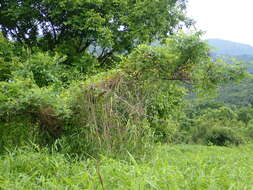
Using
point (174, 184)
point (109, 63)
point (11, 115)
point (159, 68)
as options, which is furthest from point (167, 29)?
point (174, 184)

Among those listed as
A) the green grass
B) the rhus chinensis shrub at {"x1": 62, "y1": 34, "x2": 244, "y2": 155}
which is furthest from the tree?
the green grass

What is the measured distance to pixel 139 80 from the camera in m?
5.74

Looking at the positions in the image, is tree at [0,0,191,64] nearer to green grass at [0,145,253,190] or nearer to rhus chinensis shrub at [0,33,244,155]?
rhus chinensis shrub at [0,33,244,155]

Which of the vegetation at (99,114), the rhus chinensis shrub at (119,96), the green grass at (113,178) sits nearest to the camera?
the green grass at (113,178)

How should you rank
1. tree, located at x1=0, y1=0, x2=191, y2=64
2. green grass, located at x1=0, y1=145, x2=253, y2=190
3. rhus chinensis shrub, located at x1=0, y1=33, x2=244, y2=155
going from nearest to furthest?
green grass, located at x1=0, y1=145, x2=253, y2=190 → rhus chinensis shrub, located at x1=0, y1=33, x2=244, y2=155 → tree, located at x1=0, y1=0, x2=191, y2=64

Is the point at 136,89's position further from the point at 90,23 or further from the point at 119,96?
the point at 90,23

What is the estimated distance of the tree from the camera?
8242 mm

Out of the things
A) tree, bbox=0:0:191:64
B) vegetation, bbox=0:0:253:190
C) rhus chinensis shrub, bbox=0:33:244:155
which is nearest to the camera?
vegetation, bbox=0:0:253:190

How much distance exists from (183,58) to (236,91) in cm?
4312

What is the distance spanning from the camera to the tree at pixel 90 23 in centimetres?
824

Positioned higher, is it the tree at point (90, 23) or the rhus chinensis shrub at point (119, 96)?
the tree at point (90, 23)

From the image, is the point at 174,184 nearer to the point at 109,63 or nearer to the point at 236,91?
the point at 109,63

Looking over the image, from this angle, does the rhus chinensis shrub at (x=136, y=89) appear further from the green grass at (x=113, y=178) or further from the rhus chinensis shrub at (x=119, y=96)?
the green grass at (x=113, y=178)

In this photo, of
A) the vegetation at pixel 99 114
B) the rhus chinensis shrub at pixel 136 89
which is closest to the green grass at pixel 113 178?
the vegetation at pixel 99 114
